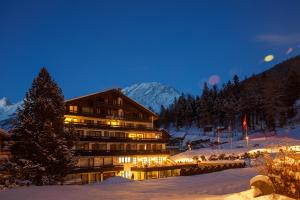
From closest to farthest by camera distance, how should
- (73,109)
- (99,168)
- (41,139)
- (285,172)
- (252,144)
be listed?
(285,172)
(41,139)
(99,168)
(73,109)
(252,144)

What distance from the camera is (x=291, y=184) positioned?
1386 cm

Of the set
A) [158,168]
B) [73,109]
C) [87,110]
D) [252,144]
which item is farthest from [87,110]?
[252,144]

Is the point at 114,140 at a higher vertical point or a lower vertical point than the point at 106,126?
lower

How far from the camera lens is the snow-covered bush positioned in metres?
13.8

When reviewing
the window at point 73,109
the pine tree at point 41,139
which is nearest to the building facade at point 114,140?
the window at point 73,109

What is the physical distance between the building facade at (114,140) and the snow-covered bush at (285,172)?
1536 inches

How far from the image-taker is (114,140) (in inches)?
2351

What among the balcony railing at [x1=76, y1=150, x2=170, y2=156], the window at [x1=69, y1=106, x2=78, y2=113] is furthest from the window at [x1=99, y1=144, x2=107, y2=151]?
the window at [x1=69, y1=106, x2=78, y2=113]

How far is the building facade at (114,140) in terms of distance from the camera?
180 ft

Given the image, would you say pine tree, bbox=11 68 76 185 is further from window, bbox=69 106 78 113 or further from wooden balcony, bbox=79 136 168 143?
window, bbox=69 106 78 113

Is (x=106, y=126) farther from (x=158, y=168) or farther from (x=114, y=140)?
(x=158, y=168)

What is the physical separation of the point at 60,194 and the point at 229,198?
457 inches

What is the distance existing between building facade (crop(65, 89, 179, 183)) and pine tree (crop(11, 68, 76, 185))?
570 inches

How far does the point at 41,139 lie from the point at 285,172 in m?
27.1
